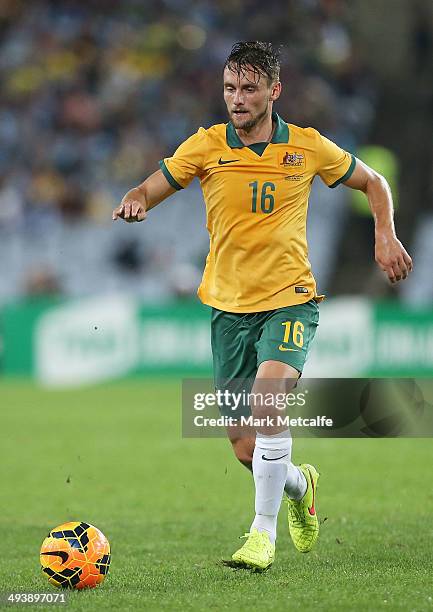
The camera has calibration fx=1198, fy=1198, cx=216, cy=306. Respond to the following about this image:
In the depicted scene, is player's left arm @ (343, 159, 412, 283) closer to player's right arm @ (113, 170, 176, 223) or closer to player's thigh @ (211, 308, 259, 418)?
player's thigh @ (211, 308, 259, 418)

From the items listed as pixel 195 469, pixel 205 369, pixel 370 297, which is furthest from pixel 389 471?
pixel 370 297

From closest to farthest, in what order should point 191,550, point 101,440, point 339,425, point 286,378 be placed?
1. point 286,378
2. point 191,550
3. point 339,425
4. point 101,440

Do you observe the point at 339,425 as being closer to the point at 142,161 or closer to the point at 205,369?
the point at 205,369

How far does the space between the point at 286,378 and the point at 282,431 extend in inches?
11.2

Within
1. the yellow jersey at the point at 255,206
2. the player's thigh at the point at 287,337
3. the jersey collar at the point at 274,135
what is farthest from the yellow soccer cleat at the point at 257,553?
the jersey collar at the point at 274,135

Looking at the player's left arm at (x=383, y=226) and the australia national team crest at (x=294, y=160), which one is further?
the australia national team crest at (x=294, y=160)

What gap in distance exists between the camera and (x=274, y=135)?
6020 mm

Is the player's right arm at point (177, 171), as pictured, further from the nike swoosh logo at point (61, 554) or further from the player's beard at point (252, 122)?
the nike swoosh logo at point (61, 554)

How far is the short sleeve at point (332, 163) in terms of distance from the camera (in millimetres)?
6055

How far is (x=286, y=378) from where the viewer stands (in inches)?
224

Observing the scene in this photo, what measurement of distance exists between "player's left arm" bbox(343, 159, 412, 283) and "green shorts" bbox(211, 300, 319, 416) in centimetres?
44

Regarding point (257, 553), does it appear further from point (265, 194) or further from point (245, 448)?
point (265, 194)

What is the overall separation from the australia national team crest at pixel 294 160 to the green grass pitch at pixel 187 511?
6.45ft

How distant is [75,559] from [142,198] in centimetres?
174
